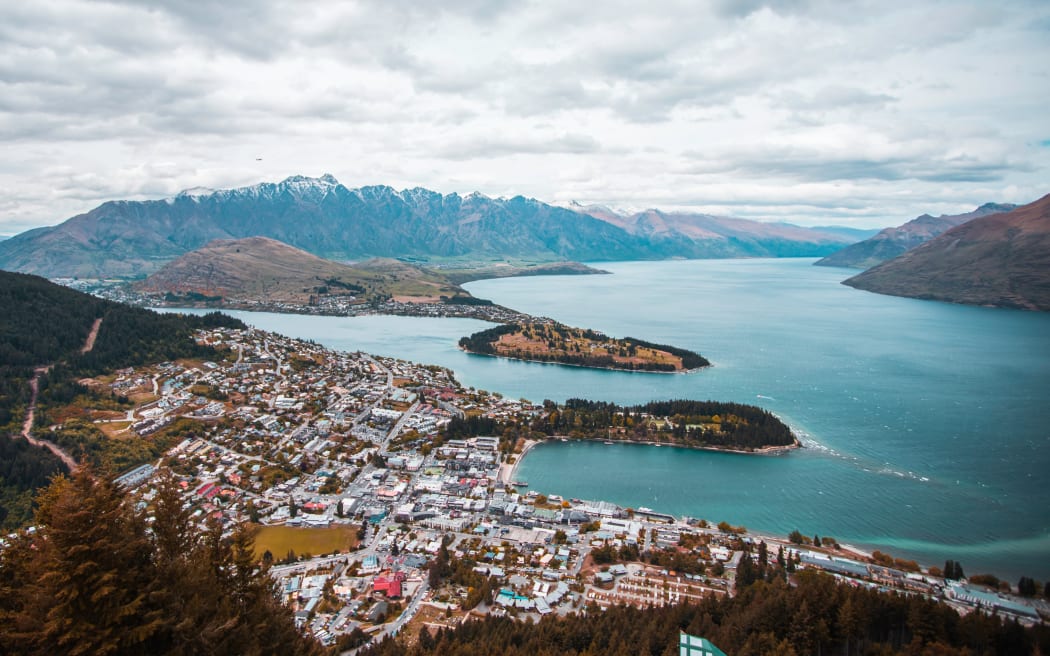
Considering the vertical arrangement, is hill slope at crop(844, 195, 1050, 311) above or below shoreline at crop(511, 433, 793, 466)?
above

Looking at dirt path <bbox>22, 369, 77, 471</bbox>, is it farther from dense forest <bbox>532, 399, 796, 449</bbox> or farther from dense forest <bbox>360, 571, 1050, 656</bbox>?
dense forest <bbox>532, 399, 796, 449</bbox>

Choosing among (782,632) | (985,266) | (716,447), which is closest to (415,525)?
(782,632)

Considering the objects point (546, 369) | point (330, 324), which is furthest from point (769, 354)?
point (330, 324)

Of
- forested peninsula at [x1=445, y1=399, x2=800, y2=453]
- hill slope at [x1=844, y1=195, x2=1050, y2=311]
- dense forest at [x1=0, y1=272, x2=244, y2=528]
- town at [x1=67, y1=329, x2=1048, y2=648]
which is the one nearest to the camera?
town at [x1=67, y1=329, x2=1048, y2=648]

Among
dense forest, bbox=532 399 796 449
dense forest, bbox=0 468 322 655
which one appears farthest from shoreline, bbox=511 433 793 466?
dense forest, bbox=0 468 322 655

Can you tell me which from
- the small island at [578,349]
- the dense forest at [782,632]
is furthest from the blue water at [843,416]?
the dense forest at [782,632]

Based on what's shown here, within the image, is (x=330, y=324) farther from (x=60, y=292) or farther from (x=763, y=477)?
(x=763, y=477)
